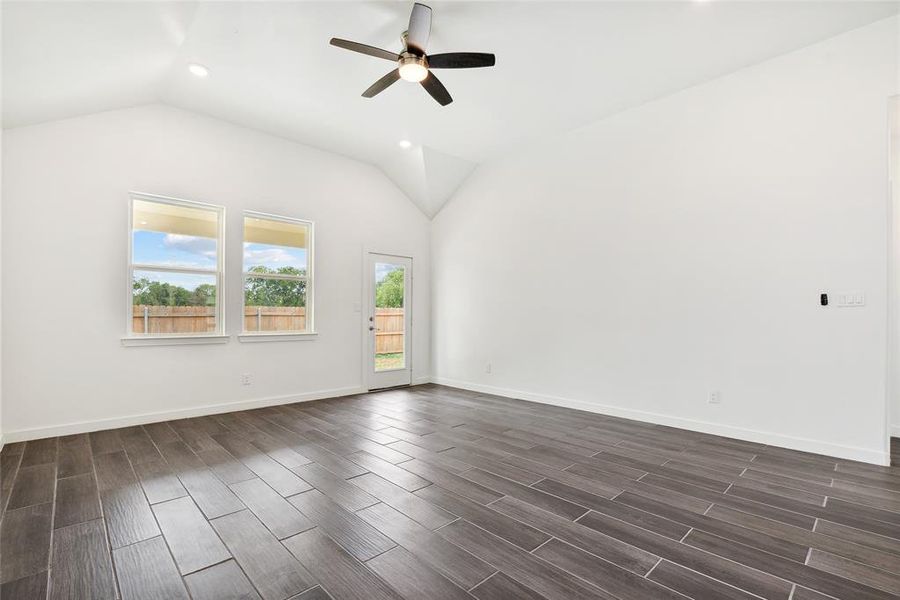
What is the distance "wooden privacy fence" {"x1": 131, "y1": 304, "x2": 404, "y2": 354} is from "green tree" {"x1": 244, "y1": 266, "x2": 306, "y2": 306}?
72mm

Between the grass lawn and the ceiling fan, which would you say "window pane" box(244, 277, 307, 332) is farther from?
the ceiling fan

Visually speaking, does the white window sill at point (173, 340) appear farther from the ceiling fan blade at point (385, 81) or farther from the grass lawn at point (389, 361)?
the ceiling fan blade at point (385, 81)

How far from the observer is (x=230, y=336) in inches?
187

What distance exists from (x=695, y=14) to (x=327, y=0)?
264 cm

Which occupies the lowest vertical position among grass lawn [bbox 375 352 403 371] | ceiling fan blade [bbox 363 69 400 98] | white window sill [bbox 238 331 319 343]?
grass lawn [bbox 375 352 403 371]

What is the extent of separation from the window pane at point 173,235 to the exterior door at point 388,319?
2.02 meters

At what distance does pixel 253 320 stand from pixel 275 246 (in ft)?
3.13

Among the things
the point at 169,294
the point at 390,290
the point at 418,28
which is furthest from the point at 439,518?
the point at 390,290

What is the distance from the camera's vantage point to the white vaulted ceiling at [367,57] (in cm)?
290

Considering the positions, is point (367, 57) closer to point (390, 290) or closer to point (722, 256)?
point (390, 290)

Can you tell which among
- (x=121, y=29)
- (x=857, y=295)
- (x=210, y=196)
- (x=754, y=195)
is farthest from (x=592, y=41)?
(x=210, y=196)

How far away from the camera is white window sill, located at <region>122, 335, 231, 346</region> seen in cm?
409

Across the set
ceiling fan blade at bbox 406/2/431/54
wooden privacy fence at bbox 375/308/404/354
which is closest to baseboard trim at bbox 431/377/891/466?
wooden privacy fence at bbox 375/308/404/354

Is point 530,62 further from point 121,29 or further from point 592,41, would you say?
point 121,29
